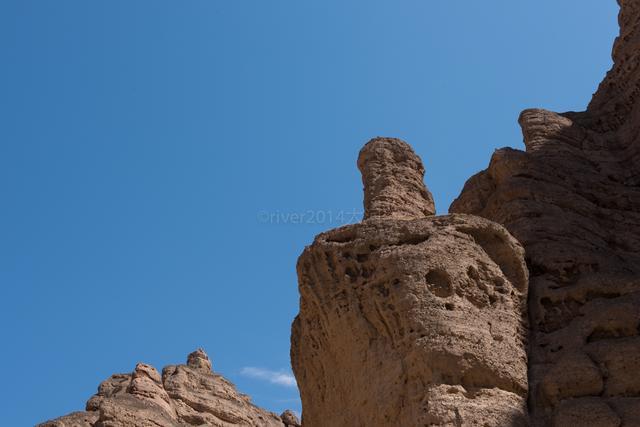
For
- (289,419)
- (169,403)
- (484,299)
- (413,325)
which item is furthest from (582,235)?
(289,419)

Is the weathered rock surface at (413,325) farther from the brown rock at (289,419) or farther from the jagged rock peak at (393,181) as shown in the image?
the brown rock at (289,419)

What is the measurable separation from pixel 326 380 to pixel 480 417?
368cm

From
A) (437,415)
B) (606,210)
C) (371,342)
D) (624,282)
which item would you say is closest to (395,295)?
(371,342)

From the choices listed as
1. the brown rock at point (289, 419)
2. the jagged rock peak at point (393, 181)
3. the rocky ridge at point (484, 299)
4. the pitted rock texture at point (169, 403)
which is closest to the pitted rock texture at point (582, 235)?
the rocky ridge at point (484, 299)

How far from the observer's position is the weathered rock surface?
11398 mm

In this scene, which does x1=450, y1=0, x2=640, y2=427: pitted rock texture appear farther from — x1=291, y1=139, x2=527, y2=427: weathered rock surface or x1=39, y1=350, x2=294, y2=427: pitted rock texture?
x1=39, y1=350, x2=294, y2=427: pitted rock texture

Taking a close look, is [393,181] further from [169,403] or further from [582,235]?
[169,403]

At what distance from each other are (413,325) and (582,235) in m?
5.00

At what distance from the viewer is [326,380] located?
14.0 meters

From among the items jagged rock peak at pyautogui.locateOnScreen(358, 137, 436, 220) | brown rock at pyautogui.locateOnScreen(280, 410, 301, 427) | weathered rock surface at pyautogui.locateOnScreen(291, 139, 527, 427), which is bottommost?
weathered rock surface at pyautogui.locateOnScreen(291, 139, 527, 427)

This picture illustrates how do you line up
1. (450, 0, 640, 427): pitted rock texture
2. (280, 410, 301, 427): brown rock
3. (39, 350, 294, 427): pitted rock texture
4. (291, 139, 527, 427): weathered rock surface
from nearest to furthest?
1. (291, 139, 527, 427): weathered rock surface
2. (450, 0, 640, 427): pitted rock texture
3. (39, 350, 294, 427): pitted rock texture
4. (280, 410, 301, 427): brown rock

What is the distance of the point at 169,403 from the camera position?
3006 cm

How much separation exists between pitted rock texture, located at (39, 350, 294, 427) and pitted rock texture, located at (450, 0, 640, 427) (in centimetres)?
1383

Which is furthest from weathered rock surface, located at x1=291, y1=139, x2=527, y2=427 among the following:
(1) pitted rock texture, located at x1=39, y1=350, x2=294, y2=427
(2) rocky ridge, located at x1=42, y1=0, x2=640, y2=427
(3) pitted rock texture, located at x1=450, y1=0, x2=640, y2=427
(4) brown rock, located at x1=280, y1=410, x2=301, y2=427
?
(4) brown rock, located at x1=280, y1=410, x2=301, y2=427
